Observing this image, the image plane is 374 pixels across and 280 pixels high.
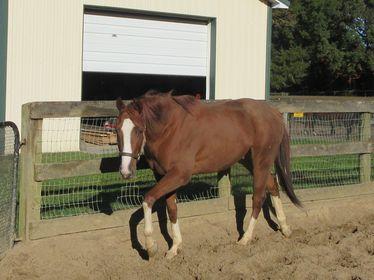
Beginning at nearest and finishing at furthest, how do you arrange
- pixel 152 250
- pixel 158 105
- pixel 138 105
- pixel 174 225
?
pixel 138 105, pixel 152 250, pixel 158 105, pixel 174 225

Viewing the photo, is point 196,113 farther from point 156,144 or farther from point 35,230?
point 35,230

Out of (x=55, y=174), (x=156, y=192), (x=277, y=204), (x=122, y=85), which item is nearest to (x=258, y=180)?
(x=277, y=204)

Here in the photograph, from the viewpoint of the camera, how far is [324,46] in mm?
53656

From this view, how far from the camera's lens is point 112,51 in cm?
1606

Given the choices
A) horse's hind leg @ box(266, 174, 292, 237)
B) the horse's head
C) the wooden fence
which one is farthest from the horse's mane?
horse's hind leg @ box(266, 174, 292, 237)

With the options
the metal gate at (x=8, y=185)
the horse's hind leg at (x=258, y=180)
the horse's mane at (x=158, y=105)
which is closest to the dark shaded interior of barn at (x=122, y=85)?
the horse's hind leg at (x=258, y=180)

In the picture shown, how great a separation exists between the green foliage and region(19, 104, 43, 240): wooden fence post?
4935cm

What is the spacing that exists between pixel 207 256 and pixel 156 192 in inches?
34.4

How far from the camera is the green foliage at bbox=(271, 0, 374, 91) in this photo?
2095 inches

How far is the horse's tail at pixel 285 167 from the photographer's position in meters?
6.69

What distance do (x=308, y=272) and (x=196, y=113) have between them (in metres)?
1.95

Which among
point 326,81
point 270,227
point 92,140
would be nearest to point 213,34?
point 92,140

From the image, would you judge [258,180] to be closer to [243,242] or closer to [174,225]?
[243,242]

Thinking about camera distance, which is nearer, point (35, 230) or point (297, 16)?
point (35, 230)
